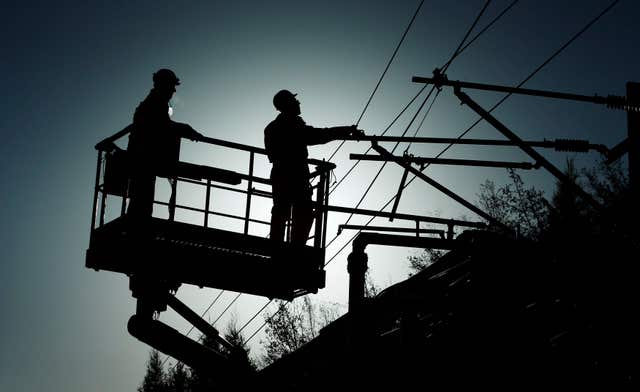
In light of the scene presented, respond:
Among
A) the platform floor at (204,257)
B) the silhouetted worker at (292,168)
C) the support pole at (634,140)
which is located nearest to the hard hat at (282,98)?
the silhouetted worker at (292,168)

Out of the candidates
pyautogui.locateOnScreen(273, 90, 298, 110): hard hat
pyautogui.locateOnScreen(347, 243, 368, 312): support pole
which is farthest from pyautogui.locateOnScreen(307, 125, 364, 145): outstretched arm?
pyautogui.locateOnScreen(347, 243, 368, 312): support pole

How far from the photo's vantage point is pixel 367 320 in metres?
5.92

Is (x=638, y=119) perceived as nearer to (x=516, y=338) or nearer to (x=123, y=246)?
(x=516, y=338)

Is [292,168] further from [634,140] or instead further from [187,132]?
[634,140]

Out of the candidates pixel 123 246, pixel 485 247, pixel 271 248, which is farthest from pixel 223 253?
pixel 485 247

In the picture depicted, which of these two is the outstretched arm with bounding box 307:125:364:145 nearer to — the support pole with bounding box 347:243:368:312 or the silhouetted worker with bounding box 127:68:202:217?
the silhouetted worker with bounding box 127:68:202:217

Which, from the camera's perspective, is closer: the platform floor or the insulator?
the insulator

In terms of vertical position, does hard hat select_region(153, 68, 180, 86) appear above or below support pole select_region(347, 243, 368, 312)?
above

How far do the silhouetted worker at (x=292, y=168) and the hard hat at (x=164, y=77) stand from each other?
154cm

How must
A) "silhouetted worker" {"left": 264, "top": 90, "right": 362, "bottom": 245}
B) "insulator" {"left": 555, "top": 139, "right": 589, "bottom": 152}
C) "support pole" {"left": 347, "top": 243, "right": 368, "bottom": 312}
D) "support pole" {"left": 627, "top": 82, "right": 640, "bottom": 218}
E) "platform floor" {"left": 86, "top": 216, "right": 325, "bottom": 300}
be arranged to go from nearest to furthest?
"support pole" {"left": 627, "top": 82, "right": 640, "bottom": 218} → "support pole" {"left": 347, "top": 243, "right": 368, "bottom": 312} → "insulator" {"left": 555, "top": 139, "right": 589, "bottom": 152} → "platform floor" {"left": 86, "top": 216, "right": 325, "bottom": 300} → "silhouetted worker" {"left": 264, "top": 90, "right": 362, "bottom": 245}

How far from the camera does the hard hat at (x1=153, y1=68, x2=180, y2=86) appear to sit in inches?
364

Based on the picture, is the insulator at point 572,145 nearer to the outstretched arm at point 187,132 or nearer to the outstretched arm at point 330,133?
the outstretched arm at point 330,133

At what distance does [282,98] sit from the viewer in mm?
9625

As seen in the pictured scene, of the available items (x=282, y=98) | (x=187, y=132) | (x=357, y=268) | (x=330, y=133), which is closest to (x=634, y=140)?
(x=357, y=268)
